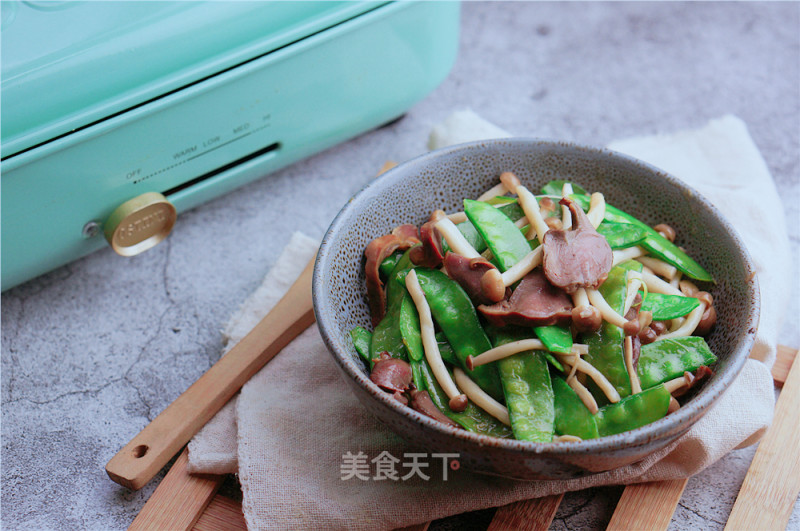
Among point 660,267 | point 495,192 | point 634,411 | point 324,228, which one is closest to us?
point 634,411

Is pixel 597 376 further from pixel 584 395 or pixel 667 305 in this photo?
pixel 667 305

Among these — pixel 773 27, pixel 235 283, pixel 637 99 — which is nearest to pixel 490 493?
pixel 235 283

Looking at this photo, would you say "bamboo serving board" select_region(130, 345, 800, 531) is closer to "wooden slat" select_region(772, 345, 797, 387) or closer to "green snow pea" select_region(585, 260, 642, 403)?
"wooden slat" select_region(772, 345, 797, 387)

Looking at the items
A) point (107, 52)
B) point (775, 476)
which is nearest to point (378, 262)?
point (107, 52)

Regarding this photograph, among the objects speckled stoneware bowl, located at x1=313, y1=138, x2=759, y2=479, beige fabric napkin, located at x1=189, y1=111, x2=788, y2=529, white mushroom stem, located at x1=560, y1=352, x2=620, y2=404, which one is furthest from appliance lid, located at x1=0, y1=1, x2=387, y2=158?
white mushroom stem, located at x1=560, y1=352, x2=620, y2=404

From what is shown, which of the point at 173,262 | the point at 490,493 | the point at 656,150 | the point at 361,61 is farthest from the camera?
the point at 656,150

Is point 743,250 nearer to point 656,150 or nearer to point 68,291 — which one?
point 656,150

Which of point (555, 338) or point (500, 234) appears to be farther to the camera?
point (500, 234)

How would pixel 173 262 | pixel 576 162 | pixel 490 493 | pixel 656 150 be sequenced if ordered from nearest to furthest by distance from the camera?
pixel 490 493 → pixel 576 162 → pixel 173 262 → pixel 656 150
